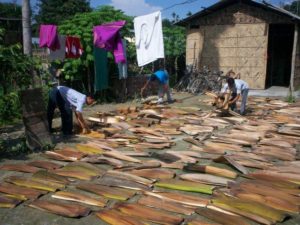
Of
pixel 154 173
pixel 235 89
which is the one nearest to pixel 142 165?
pixel 154 173

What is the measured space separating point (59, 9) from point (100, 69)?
1182 inches

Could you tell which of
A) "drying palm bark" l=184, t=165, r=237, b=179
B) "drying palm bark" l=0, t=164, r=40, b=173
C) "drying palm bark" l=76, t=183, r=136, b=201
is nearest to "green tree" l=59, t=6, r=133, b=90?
"drying palm bark" l=0, t=164, r=40, b=173

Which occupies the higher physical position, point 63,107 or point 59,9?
point 59,9

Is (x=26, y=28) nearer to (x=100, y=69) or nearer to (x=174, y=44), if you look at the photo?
(x=100, y=69)

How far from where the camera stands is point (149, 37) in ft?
42.3

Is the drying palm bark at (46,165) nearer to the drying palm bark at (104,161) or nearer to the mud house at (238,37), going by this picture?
the drying palm bark at (104,161)

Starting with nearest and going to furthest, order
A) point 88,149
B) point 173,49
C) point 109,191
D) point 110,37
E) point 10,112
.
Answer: point 109,191 → point 88,149 → point 10,112 → point 110,37 → point 173,49

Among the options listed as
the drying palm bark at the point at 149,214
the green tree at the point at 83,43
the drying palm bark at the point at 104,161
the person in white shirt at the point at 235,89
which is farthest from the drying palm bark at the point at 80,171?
the green tree at the point at 83,43

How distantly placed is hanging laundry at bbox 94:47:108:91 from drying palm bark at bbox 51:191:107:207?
8080 mm

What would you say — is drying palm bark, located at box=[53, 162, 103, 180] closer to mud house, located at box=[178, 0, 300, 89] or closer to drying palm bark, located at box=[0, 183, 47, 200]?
drying palm bark, located at box=[0, 183, 47, 200]

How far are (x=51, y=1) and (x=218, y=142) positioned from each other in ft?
125

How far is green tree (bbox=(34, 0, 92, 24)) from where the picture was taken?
3934cm

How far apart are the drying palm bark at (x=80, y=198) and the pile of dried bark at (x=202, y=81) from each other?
11.8 m

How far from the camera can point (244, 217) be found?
13.8 feet
